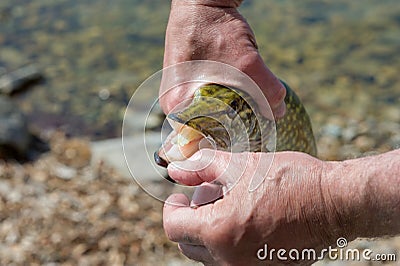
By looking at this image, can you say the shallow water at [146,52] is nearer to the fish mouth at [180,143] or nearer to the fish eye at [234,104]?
the fish eye at [234,104]

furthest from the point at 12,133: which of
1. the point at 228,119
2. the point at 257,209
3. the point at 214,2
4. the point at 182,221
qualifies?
the point at 257,209

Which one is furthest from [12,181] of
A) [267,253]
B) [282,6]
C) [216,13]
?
[282,6]

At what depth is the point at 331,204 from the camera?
2.05 m

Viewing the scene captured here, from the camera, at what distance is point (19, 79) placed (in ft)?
26.4

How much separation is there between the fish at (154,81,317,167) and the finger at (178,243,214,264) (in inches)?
12.4

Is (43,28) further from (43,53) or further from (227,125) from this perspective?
(227,125)

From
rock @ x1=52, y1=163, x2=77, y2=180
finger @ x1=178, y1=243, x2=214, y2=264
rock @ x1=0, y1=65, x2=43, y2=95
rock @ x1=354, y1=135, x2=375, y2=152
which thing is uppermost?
finger @ x1=178, y1=243, x2=214, y2=264

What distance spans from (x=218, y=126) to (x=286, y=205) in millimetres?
406

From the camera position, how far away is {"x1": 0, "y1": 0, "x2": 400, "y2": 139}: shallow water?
734 cm

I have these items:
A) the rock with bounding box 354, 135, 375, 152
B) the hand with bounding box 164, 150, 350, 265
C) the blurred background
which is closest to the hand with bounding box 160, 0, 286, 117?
the hand with bounding box 164, 150, 350, 265

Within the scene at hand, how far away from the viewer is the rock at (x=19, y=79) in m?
7.96

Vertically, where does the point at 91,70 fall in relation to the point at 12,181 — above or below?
below

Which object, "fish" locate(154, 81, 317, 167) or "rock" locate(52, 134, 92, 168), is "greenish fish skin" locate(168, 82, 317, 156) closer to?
"fish" locate(154, 81, 317, 167)

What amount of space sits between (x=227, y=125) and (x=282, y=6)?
7242 millimetres
